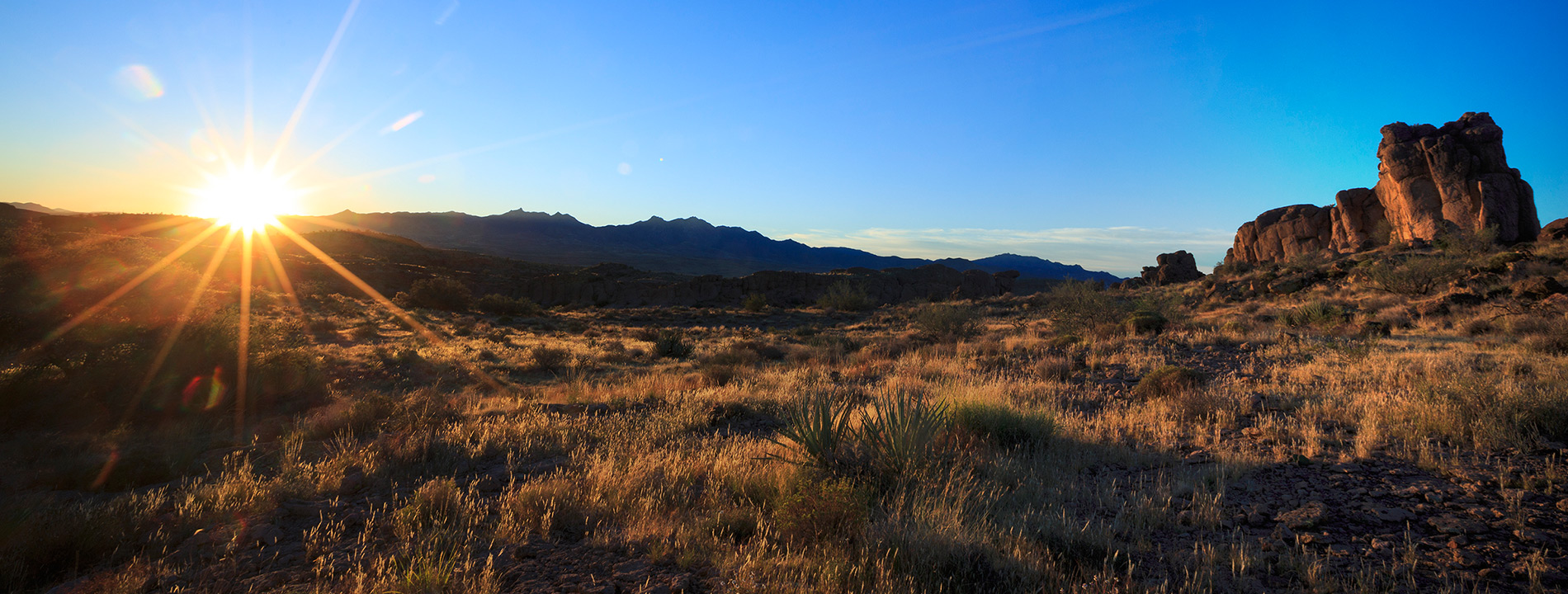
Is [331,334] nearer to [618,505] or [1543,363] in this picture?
[618,505]

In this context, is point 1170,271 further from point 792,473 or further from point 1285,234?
point 792,473

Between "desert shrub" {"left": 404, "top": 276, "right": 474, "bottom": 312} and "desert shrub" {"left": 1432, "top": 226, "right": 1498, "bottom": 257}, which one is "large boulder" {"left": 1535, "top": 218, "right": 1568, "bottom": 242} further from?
"desert shrub" {"left": 404, "top": 276, "right": 474, "bottom": 312}

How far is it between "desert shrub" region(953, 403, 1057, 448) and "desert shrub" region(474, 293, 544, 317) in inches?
1302

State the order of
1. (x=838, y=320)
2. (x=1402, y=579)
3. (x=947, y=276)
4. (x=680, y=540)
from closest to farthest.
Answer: (x=1402, y=579) → (x=680, y=540) → (x=838, y=320) → (x=947, y=276)

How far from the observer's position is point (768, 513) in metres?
3.94

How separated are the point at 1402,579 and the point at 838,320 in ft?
102

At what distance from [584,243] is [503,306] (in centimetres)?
13712

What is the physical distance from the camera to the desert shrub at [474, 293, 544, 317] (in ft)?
113

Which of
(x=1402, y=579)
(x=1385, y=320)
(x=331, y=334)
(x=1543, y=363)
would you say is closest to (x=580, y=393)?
(x=1402, y=579)

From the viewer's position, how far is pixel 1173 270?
161ft

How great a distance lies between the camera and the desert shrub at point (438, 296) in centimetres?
3416

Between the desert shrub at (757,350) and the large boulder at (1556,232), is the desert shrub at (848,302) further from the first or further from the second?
the large boulder at (1556,232)

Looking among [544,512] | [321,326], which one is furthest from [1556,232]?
[321,326]

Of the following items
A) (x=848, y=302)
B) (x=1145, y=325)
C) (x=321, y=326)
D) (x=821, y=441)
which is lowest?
(x=321, y=326)
